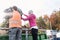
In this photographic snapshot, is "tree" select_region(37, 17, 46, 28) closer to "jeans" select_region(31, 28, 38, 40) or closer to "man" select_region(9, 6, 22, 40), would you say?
"jeans" select_region(31, 28, 38, 40)

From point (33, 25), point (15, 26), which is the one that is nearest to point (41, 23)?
point (33, 25)

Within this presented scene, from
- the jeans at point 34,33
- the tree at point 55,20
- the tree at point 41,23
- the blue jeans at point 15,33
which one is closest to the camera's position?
the blue jeans at point 15,33

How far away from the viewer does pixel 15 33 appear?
290 cm

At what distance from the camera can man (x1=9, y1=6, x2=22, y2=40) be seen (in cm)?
289

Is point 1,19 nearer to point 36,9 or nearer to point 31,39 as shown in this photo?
point 31,39

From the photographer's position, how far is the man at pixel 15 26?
289cm

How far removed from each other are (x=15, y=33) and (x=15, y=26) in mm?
113

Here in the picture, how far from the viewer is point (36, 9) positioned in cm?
420

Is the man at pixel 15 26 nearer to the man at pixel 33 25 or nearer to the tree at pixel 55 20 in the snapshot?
the man at pixel 33 25

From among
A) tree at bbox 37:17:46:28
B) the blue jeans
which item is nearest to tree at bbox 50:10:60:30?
tree at bbox 37:17:46:28

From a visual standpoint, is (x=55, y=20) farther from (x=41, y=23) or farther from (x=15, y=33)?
(x=15, y=33)

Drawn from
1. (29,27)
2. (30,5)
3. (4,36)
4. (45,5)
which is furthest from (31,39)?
(45,5)

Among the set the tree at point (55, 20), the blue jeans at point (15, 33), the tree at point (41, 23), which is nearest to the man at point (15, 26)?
the blue jeans at point (15, 33)

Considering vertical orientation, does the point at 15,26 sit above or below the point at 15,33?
above
